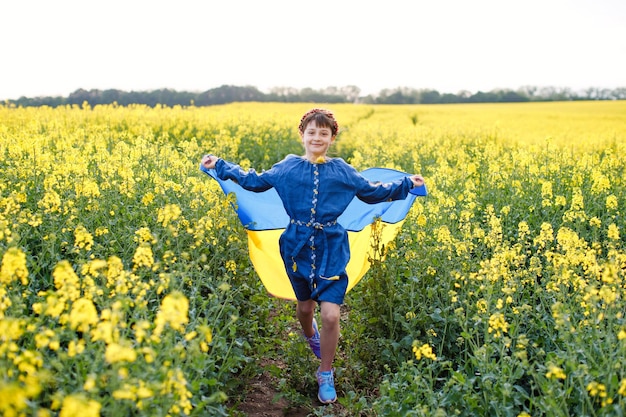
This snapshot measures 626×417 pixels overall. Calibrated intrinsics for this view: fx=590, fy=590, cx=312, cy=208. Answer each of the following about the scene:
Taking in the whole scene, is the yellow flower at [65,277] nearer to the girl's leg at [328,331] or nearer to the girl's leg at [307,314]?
the girl's leg at [328,331]

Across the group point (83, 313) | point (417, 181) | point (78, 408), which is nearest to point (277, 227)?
point (417, 181)

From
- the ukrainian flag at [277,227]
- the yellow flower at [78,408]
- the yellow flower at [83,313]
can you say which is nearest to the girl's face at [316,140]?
the ukrainian flag at [277,227]

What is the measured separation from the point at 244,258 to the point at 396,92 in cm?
6050

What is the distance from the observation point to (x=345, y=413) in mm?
4145

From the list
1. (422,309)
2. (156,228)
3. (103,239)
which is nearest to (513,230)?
(422,309)

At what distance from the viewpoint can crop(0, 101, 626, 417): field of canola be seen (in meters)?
2.62

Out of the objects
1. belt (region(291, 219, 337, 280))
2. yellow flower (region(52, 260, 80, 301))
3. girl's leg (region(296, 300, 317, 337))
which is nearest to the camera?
yellow flower (region(52, 260, 80, 301))

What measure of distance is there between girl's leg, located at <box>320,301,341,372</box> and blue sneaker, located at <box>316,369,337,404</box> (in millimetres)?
44

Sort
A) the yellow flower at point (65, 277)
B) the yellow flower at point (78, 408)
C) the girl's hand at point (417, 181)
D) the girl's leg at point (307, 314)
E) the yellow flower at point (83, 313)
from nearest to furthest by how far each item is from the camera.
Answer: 1. the yellow flower at point (78, 408)
2. the yellow flower at point (83, 313)
3. the yellow flower at point (65, 277)
4. the girl's leg at point (307, 314)
5. the girl's hand at point (417, 181)

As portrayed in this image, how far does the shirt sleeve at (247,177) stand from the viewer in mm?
4539

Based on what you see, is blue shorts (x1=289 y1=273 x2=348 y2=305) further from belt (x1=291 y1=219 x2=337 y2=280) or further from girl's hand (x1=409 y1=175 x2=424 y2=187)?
girl's hand (x1=409 y1=175 x2=424 y2=187)

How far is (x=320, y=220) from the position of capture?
4.33 meters

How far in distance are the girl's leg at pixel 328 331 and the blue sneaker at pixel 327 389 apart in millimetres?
44

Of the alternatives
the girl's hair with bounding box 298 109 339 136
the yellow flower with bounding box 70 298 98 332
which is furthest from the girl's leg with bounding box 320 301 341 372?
the yellow flower with bounding box 70 298 98 332
